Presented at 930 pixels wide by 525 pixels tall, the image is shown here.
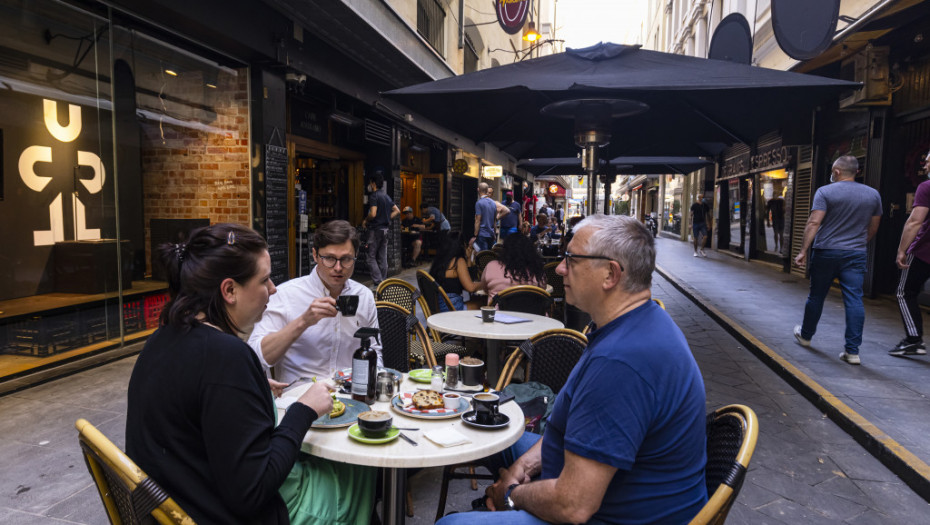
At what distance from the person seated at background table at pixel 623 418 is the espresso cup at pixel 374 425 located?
1.20 ft

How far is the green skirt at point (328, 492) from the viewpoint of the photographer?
1793mm

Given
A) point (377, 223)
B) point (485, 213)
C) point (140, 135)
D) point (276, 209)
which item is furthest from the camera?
point (485, 213)

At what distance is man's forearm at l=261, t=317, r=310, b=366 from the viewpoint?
7.92 feet

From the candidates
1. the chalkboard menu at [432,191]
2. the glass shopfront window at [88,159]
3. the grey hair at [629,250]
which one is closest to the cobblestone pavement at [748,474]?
the glass shopfront window at [88,159]

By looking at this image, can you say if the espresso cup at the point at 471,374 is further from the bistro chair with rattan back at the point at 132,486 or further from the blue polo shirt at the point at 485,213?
the blue polo shirt at the point at 485,213

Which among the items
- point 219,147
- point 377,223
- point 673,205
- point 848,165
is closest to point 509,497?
point 848,165

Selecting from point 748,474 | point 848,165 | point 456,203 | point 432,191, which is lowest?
point 748,474

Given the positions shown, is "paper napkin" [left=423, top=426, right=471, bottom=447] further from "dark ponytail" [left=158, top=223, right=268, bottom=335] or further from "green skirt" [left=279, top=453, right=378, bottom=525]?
"dark ponytail" [left=158, top=223, right=268, bottom=335]

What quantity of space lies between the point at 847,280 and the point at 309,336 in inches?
203

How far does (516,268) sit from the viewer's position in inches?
184

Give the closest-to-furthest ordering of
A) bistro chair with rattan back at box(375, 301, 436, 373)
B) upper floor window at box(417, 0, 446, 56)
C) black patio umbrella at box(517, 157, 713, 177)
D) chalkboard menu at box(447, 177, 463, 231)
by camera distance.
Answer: bistro chair with rattan back at box(375, 301, 436, 373) < black patio umbrella at box(517, 157, 713, 177) < upper floor window at box(417, 0, 446, 56) < chalkboard menu at box(447, 177, 463, 231)

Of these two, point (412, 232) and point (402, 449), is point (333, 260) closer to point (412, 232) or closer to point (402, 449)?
point (402, 449)

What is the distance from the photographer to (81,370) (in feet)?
15.8

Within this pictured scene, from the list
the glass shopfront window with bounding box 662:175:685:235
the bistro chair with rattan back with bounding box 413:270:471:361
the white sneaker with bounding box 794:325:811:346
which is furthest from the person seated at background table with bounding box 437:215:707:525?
the glass shopfront window with bounding box 662:175:685:235
